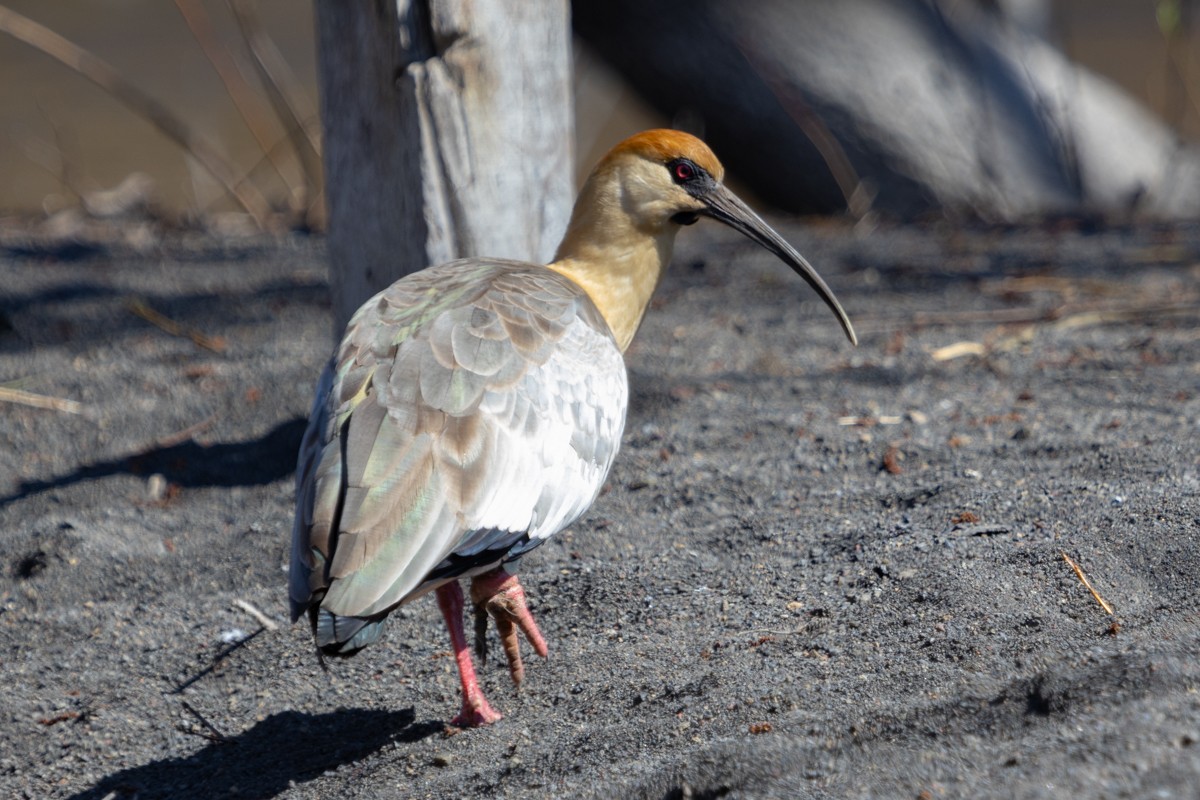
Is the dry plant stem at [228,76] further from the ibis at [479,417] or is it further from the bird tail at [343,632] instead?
the bird tail at [343,632]

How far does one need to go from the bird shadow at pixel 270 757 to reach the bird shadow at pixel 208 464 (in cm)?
153

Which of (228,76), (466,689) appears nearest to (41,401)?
(466,689)

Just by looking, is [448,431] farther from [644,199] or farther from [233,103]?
[233,103]

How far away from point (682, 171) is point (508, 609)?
148 cm

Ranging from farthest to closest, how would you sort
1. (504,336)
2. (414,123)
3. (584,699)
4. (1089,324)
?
(1089,324)
(414,123)
(504,336)
(584,699)

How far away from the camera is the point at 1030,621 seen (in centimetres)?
306

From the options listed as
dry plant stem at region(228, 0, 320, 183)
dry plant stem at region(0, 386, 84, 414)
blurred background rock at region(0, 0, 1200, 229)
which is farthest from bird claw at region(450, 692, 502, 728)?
blurred background rock at region(0, 0, 1200, 229)

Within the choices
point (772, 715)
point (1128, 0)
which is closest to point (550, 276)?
point (772, 715)

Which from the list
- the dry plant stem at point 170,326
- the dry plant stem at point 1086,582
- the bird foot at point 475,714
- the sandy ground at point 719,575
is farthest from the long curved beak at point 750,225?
the dry plant stem at point 170,326

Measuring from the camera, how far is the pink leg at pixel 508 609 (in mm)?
3430

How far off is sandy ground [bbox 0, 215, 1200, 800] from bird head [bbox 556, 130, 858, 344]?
2.54 feet

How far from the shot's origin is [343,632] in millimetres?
2830

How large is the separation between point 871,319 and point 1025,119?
318 centimetres

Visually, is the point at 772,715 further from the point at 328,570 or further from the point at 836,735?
the point at 328,570
